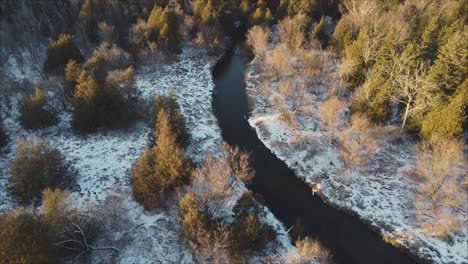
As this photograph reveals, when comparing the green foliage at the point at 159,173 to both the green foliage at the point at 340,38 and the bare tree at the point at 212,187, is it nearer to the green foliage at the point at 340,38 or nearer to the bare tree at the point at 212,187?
the bare tree at the point at 212,187

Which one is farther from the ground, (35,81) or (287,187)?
(35,81)

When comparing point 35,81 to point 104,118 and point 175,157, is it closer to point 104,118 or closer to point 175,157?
point 104,118

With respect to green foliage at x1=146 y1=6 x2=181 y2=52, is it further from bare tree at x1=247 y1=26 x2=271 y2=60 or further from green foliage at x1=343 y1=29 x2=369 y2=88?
green foliage at x1=343 y1=29 x2=369 y2=88

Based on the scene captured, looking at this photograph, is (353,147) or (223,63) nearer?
(353,147)

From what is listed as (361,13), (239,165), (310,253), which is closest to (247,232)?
(310,253)

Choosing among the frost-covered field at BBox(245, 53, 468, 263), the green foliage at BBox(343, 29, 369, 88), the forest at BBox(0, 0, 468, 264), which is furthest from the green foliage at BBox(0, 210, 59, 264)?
the green foliage at BBox(343, 29, 369, 88)

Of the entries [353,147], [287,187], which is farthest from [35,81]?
[353,147]
